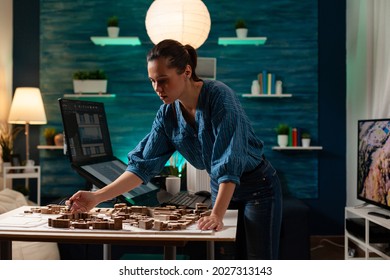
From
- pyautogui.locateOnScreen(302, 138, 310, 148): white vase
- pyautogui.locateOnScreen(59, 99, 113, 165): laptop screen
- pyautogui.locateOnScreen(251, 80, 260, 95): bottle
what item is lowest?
pyautogui.locateOnScreen(302, 138, 310, 148): white vase

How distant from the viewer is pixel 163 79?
130 cm

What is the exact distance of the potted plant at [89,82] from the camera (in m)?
4.00

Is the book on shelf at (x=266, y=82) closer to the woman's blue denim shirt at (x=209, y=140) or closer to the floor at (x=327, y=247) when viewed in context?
the floor at (x=327, y=247)

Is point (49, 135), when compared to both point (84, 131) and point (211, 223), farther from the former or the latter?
point (211, 223)

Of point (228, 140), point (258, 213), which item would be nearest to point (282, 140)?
point (258, 213)

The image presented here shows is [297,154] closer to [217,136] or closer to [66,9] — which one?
[66,9]

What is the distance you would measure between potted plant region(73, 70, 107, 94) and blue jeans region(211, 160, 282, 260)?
263 centimetres

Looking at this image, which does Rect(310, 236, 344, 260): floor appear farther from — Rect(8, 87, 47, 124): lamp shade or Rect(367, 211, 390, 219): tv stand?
Rect(8, 87, 47, 124): lamp shade

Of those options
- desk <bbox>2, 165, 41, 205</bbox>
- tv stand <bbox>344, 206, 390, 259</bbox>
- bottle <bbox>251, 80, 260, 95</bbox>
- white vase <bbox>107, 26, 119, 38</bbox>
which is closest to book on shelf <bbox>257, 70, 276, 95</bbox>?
bottle <bbox>251, 80, 260, 95</bbox>

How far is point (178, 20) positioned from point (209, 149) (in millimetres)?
1406

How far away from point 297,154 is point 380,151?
128 centimetres

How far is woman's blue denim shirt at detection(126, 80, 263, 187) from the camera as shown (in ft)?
4.41

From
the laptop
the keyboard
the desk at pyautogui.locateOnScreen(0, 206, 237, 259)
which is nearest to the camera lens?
the desk at pyautogui.locateOnScreen(0, 206, 237, 259)

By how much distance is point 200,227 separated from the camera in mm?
1256
